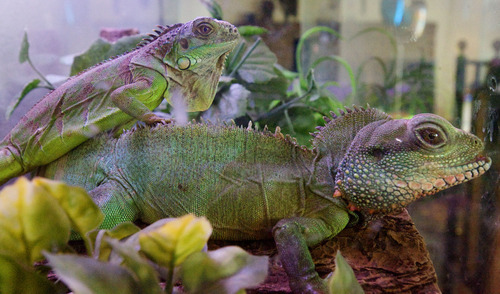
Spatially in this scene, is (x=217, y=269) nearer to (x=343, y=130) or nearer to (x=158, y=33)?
(x=343, y=130)

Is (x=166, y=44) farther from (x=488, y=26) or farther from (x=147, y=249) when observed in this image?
(x=488, y=26)

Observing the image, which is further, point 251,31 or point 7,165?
point 251,31

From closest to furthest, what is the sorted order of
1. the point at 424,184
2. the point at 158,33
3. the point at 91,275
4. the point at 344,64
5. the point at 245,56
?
the point at 91,275 < the point at 424,184 < the point at 158,33 < the point at 245,56 < the point at 344,64

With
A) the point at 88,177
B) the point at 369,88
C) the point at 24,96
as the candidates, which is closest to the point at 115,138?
the point at 88,177

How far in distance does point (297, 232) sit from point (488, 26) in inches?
70.9

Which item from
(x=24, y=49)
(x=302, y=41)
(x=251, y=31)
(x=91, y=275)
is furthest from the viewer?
(x=302, y=41)

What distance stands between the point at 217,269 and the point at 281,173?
65cm

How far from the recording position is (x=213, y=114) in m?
1.98

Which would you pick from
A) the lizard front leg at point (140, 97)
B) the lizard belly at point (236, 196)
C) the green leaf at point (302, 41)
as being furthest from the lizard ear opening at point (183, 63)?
the green leaf at point (302, 41)

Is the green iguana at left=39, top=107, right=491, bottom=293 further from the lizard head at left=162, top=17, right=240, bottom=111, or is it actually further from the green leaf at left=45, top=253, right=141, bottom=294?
the green leaf at left=45, top=253, right=141, bottom=294

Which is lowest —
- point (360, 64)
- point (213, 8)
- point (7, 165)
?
point (360, 64)

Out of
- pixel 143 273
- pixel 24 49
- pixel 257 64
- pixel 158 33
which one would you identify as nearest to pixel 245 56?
pixel 257 64

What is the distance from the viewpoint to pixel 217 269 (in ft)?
2.94

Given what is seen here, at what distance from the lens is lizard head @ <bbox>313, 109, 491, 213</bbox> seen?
1.32 m
